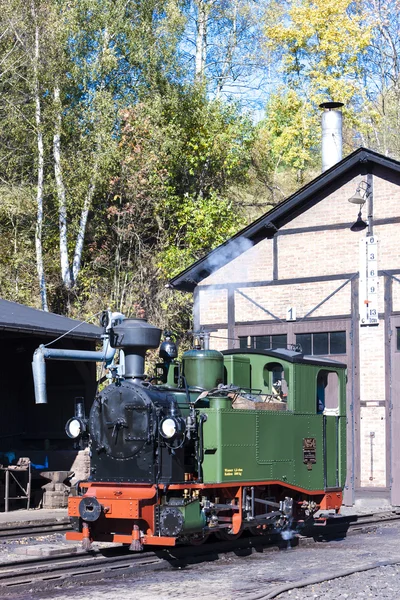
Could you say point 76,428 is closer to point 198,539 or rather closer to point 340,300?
point 198,539

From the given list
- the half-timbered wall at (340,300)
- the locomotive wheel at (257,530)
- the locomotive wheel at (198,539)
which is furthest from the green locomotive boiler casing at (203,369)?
the half-timbered wall at (340,300)

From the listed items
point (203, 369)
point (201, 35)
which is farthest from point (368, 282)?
point (201, 35)

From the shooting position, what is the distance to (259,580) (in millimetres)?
9242

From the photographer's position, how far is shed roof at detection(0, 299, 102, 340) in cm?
1462

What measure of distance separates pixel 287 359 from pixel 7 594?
486 cm

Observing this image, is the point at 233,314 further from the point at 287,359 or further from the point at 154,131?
the point at 154,131

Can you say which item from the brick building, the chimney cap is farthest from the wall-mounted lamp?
the chimney cap

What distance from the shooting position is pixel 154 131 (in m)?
27.8

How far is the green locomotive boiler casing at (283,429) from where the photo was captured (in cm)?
1055

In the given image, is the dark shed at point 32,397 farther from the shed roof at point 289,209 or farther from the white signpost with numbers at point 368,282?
the white signpost with numbers at point 368,282

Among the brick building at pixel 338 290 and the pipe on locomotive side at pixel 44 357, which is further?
the brick building at pixel 338 290

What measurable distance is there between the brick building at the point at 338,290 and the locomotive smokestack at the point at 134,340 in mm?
6350

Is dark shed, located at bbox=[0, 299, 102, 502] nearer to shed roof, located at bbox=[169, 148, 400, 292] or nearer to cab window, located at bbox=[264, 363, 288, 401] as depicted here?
shed roof, located at bbox=[169, 148, 400, 292]

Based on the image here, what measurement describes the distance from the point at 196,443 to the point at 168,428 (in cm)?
66
